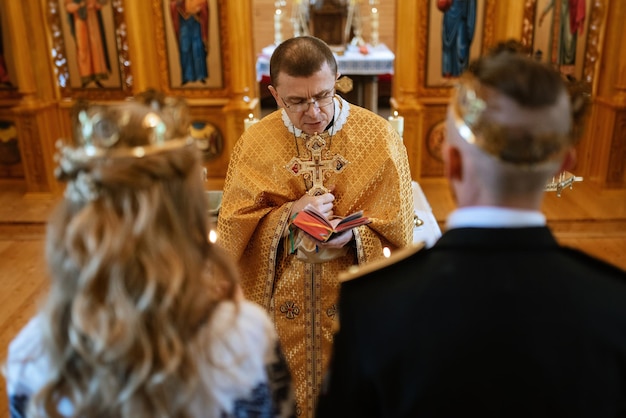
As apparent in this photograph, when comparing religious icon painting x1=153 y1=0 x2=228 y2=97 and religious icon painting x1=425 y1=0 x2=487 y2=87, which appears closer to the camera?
religious icon painting x1=425 y1=0 x2=487 y2=87

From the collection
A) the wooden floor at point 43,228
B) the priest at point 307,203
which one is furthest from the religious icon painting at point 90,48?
the priest at point 307,203

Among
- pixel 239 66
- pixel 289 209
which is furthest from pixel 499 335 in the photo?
pixel 239 66

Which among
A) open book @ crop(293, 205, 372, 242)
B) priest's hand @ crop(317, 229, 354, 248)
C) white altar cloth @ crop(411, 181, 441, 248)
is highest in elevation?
open book @ crop(293, 205, 372, 242)

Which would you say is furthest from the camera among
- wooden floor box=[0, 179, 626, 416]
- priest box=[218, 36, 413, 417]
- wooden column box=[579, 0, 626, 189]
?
wooden column box=[579, 0, 626, 189]

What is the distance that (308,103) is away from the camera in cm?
226

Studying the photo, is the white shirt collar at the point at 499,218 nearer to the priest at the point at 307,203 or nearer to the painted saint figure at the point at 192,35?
the priest at the point at 307,203

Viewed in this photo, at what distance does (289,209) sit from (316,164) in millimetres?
222

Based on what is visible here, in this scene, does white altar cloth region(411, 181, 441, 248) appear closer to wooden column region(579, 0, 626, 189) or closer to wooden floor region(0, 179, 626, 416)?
wooden floor region(0, 179, 626, 416)

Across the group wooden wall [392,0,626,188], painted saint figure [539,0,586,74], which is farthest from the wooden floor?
painted saint figure [539,0,586,74]

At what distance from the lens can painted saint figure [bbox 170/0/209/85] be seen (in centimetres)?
608

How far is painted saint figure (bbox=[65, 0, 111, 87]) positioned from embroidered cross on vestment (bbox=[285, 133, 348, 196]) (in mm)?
4553

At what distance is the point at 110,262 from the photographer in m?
0.99

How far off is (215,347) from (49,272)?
0.33 m

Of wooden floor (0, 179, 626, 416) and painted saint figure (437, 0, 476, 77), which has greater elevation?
painted saint figure (437, 0, 476, 77)
